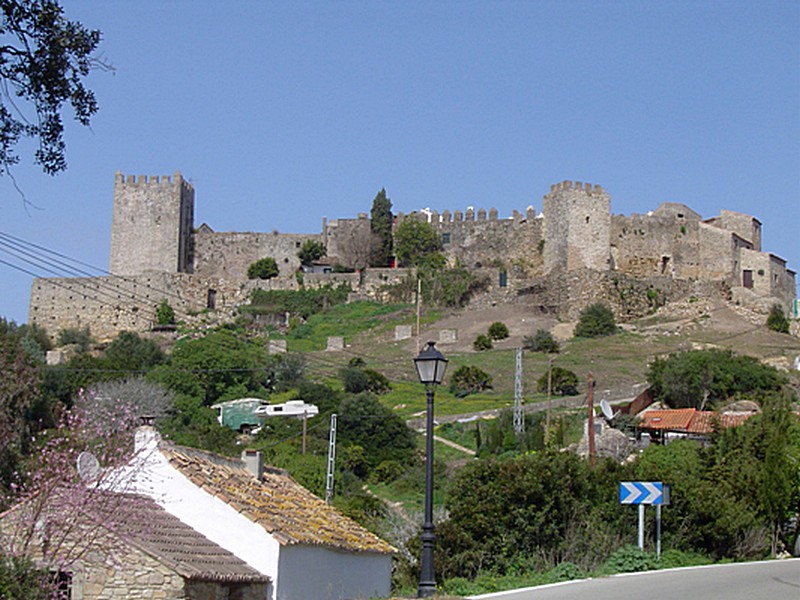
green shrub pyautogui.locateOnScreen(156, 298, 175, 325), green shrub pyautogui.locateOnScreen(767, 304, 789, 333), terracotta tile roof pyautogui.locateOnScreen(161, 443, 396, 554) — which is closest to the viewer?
terracotta tile roof pyautogui.locateOnScreen(161, 443, 396, 554)

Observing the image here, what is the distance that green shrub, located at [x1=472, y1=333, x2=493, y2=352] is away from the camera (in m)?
59.2

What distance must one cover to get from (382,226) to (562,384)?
2743 cm

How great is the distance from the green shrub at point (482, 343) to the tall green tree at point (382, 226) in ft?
53.6

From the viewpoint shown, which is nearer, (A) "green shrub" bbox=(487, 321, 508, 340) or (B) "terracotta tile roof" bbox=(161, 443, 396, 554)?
(B) "terracotta tile roof" bbox=(161, 443, 396, 554)

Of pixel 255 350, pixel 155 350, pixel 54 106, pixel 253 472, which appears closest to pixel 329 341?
pixel 255 350

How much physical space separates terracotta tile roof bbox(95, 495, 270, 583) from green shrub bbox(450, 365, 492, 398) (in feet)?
118

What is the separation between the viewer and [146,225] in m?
72.8

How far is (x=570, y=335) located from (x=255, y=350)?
1564 cm

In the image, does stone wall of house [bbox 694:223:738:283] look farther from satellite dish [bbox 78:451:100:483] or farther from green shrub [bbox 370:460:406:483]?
satellite dish [bbox 78:451:100:483]

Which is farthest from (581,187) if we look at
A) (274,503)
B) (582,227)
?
(274,503)

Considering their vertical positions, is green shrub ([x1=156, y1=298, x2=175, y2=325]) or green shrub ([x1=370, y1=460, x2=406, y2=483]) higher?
green shrub ([x1=156, y1=298, x2=175, y2=325])

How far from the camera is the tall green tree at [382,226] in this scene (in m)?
75.1

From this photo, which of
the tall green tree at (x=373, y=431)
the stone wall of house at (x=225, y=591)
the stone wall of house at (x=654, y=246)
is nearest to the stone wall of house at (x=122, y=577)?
the stone wall of house at (x=225, y=591)

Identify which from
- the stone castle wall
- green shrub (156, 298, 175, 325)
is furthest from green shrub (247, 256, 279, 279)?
green shrub (156, 298, 175, 325)
